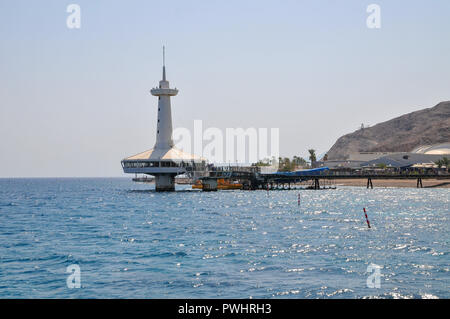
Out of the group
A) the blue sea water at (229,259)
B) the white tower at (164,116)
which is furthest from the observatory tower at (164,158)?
the blue sea water at (229,259)

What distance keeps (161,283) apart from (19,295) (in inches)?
244

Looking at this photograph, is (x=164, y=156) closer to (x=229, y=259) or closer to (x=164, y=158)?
(x=164, y=158)

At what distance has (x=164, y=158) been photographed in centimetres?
12469

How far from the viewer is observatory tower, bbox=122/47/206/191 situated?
124688 millimetres

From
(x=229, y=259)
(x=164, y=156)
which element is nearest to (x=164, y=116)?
(x=164, y=156)

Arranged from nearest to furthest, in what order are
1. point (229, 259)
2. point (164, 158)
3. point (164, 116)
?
1. point (229, 259)
2. point (164, 158)
3. point (164, 116)

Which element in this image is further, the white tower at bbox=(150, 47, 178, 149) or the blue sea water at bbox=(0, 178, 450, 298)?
the white tower at bbox=(150, 47, 178, 149)

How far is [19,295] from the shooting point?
22500 millimetres

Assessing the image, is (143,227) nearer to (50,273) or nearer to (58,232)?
(58,232)

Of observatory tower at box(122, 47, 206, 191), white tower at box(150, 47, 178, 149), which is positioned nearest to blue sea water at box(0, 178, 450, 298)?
observatory tower at box(122, 47, 206, 191)

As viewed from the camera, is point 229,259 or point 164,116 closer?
point 229,259

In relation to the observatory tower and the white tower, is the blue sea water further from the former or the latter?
the white tower
